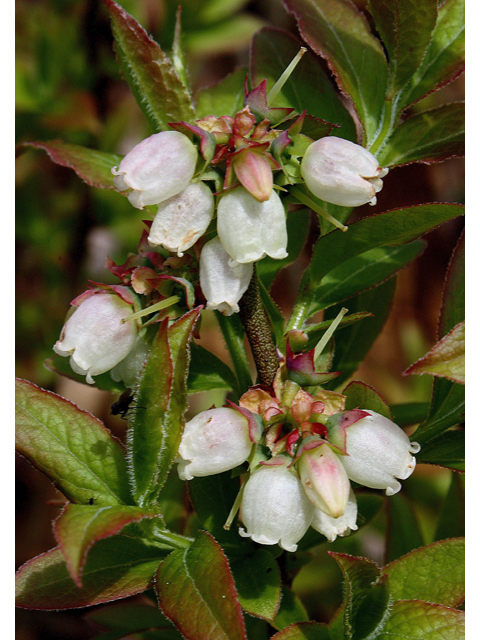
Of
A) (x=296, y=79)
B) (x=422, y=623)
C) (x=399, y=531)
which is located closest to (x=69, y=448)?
(x=422, y=623)

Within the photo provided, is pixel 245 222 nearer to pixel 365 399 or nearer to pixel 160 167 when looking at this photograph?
pixel 160 167

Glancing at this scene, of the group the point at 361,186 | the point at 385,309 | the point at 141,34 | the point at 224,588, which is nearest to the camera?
the point at 224,588

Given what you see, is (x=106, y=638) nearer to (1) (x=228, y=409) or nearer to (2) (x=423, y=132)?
(1) (x=228, y=409)

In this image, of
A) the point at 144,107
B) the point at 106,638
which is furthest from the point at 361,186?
the point at 106,638

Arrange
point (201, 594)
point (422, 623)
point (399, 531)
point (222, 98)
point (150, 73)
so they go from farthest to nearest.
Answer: point (399, 531), point (222, 98), point (150, 73), point (422, 623), point (201, 594)

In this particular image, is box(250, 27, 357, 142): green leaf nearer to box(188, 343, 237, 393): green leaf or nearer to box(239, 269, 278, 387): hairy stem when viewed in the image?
box(239, 269, 278, 387): hairy stem

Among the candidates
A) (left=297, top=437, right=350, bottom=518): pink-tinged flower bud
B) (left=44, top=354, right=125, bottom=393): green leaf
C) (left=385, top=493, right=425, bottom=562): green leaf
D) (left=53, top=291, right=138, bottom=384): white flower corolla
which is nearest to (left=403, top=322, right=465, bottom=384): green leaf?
(left=297, top=437, right=350, bottom=518): pink-tinged flower bud
